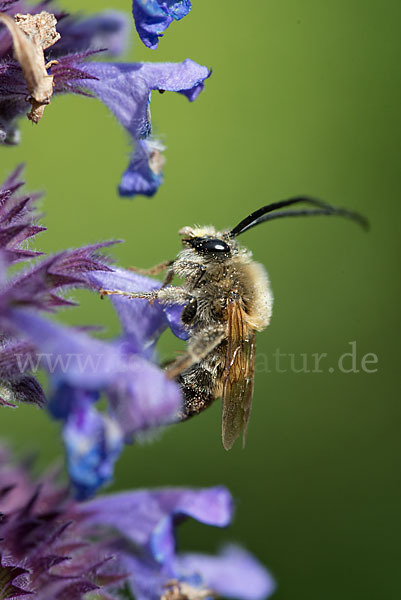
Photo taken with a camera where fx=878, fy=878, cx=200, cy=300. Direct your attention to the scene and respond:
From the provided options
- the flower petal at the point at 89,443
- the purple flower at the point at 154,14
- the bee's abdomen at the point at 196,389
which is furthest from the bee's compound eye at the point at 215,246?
the flower petal at the point at 89,443

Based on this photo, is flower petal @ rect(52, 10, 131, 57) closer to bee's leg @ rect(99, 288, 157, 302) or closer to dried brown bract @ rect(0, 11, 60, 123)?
dried brown bract @ rect(0, 11, 60, 123)

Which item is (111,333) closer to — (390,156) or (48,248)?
(48,248)

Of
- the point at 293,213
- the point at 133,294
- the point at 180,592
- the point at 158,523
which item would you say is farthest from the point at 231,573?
the point at 293,213

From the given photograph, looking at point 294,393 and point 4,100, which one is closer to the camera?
point 4,100

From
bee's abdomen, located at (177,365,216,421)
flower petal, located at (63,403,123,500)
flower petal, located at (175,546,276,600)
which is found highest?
bee's abdomen, located at (177,365,216,421)

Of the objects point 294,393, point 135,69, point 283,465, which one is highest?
point 135,69

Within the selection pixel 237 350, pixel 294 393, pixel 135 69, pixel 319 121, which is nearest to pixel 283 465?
pixel 294 393

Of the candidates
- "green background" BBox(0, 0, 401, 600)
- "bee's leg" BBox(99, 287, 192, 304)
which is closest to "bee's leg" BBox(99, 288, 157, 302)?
"bee's leg" BBox(99, 287, 192, 304)
